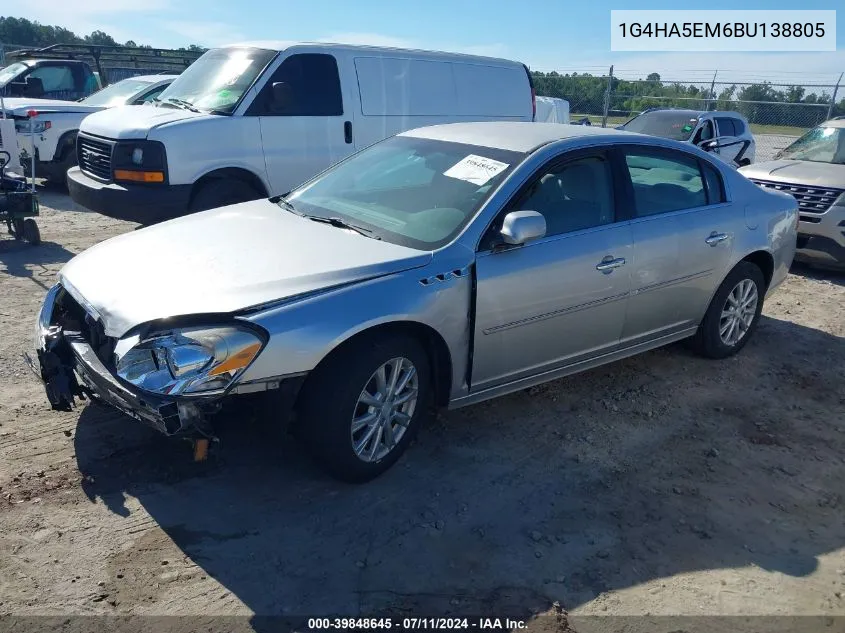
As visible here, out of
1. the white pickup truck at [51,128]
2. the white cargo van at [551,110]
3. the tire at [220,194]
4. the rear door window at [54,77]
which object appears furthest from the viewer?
the white cargo van at [551,110]

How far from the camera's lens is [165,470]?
3500mm

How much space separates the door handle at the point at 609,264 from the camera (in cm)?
416

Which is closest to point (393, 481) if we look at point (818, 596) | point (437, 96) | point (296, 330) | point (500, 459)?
point (500, 459)

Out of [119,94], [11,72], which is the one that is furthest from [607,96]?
[11,72]

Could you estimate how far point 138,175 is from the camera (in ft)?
22.2

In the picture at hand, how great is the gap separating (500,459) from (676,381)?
1811 millimetres

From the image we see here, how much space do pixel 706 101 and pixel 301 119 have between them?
15383 millimetres

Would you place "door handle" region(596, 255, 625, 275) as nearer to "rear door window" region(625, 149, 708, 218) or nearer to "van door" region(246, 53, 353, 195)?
"rear door window" region(625, 149, 708, 218)

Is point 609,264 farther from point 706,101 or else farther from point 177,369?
point 706,101

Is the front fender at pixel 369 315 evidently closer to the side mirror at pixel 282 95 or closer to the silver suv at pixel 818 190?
the side mirror at pixel 282 95

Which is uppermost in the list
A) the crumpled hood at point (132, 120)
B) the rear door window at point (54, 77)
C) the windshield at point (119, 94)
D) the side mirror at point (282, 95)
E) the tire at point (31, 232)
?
the rear door window at point (54, 77)

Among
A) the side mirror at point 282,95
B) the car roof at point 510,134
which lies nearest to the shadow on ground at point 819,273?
the car roof at point 510,134

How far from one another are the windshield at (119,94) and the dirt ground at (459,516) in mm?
8150

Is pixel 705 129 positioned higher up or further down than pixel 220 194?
higher up
